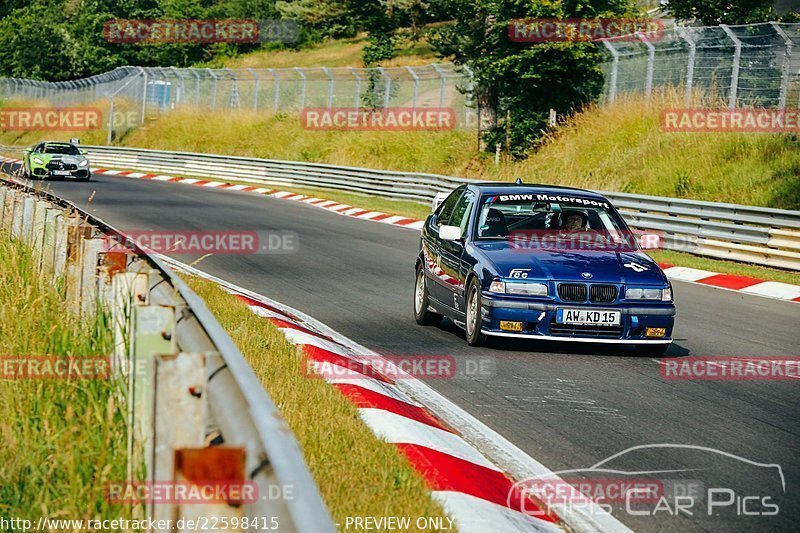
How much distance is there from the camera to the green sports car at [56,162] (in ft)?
124

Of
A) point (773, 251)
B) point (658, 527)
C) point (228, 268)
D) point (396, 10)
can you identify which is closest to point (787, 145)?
point (773, 251)

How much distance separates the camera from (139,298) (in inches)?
199

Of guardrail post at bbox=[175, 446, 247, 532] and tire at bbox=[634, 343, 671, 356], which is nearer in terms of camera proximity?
guardrail post at bbox=[175, 446, 247, 532]

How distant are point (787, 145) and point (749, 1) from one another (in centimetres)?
2764

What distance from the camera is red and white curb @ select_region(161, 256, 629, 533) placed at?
5477 mm

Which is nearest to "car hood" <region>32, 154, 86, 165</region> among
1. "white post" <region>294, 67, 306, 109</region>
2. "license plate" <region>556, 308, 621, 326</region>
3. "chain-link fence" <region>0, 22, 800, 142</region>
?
"chain-link fence" <region>0, 22, 800, 142</region>

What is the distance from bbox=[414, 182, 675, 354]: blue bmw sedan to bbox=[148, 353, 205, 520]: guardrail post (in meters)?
7.45
